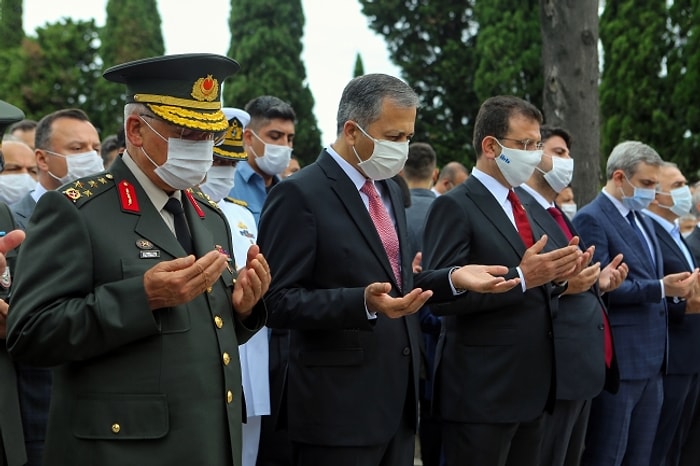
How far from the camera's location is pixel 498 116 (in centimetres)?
517

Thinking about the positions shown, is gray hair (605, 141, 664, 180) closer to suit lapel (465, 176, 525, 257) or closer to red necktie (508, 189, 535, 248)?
red necktie (508, 189, 535, 248)

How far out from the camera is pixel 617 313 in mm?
6242

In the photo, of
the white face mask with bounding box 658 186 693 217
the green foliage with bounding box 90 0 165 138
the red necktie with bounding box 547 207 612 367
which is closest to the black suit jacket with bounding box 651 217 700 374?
the white face mask with bounding box 658 186 693 217

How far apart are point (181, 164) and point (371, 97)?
130 cm

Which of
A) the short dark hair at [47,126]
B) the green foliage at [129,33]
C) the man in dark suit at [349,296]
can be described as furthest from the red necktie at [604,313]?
the green foliage at [129,33]

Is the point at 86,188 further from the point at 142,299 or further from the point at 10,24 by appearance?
the point at 10,24

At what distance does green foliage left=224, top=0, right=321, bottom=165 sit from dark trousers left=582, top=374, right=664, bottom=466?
19.4 m

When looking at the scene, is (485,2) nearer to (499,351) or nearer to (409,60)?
(409,60)

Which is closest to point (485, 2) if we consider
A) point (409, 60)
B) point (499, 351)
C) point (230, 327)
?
point (409, 60)

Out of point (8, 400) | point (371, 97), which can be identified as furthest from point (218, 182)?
point (8, 400)

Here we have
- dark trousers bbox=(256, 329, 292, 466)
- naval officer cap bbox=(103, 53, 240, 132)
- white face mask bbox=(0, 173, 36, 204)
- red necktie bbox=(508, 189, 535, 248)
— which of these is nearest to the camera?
naval officer cap bbox=(103, 53, 240, 132)

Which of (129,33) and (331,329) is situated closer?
(331,329)

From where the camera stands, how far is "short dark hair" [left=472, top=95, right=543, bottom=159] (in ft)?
16.9

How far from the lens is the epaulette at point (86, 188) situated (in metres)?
3.02
